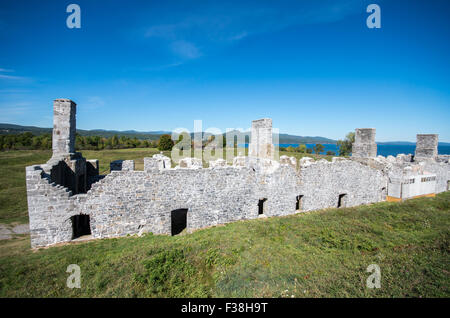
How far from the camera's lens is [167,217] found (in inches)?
409

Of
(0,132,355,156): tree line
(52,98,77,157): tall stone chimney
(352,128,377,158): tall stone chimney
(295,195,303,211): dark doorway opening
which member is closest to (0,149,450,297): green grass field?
(295,195,303,211): dark doorway opening

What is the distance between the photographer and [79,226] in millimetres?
10398

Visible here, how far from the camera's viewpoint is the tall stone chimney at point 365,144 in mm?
15328

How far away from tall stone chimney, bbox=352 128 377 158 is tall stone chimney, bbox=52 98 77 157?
18.7m

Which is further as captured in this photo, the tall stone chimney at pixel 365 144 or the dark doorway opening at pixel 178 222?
the tall stone chimney at pixel 365 144

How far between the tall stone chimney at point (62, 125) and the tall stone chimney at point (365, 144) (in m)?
18.7

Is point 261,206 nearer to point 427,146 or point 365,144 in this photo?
point 365,144

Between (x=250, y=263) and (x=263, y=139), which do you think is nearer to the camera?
(x=250, y=263)

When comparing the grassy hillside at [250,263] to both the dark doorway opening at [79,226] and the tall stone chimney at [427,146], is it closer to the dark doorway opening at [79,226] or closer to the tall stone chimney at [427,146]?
the dark doorway opening at [79,226]

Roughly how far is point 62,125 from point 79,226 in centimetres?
503

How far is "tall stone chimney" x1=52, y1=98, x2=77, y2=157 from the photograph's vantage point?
9680 millimetres

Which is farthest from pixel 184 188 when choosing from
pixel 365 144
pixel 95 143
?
pixel 95 143

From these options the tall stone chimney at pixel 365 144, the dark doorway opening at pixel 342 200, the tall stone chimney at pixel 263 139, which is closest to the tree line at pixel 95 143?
the tall stone chimney at pixel 365 144

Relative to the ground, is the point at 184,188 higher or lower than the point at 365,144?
lower
